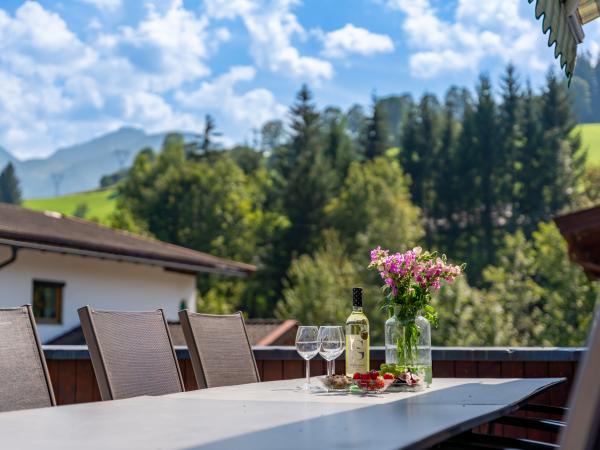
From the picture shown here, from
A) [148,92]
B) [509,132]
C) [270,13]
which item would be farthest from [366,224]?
[148,92]

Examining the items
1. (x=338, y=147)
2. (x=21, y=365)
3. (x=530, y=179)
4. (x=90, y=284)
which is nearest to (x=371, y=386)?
(x=21, y=365)

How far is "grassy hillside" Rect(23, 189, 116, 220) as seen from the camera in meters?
64.2

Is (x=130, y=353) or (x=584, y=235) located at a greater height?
(x=584, y=235)

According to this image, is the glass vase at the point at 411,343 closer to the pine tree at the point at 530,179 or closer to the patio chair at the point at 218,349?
the patio chair at the point at 218,349

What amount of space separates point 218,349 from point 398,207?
42676 millimetres

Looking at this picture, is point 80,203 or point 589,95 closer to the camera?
point 589,95

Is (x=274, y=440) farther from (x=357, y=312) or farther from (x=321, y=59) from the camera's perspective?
(x=321, y=59)

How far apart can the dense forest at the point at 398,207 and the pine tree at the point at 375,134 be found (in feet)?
0.18

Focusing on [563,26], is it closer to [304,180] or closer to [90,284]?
[90,284]

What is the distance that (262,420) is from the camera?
2.38 meters

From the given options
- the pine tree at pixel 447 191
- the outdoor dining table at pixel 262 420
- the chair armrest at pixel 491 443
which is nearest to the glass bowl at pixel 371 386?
the outdoor dining table at pixel 262 420

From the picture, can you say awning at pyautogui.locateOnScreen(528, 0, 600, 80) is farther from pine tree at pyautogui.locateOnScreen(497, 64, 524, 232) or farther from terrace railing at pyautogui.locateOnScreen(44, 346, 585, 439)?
pine tree at pyautogui.locateOnScreen(497, 64, 524, 232)

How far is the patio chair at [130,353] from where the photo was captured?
10.3 ft

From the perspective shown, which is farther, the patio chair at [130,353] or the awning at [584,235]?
the patio chair at [130,353]
